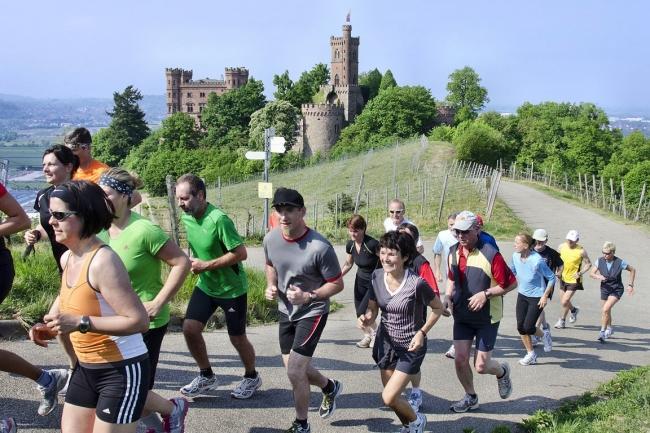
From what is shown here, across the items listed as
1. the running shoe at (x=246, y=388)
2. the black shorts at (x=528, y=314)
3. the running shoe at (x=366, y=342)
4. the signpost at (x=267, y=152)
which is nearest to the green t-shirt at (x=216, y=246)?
the running shoe at (x=246, y=388)

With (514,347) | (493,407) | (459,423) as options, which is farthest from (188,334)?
(514,347)

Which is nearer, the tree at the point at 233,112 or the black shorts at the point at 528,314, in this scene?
the black shorts at the point at 528,314

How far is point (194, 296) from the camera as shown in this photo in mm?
6500

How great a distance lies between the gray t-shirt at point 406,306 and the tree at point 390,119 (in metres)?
93.9

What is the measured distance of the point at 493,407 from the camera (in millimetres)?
7023

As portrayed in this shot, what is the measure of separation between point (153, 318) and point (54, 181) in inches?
71.0

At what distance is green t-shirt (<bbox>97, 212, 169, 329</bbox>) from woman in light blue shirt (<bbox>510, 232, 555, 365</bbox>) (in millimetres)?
5208

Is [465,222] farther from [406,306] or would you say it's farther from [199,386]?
[199,386]

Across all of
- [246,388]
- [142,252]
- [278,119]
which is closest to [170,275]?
[142,252]

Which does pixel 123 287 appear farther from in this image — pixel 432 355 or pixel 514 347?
pixel 514 347

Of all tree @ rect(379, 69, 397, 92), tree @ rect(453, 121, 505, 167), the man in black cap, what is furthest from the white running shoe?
tree @ rect(379, 69, 397, 92)

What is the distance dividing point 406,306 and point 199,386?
201cm

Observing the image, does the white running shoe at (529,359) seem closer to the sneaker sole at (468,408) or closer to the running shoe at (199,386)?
the sneaker sole at (468,408)

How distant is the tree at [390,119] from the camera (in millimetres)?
101812
